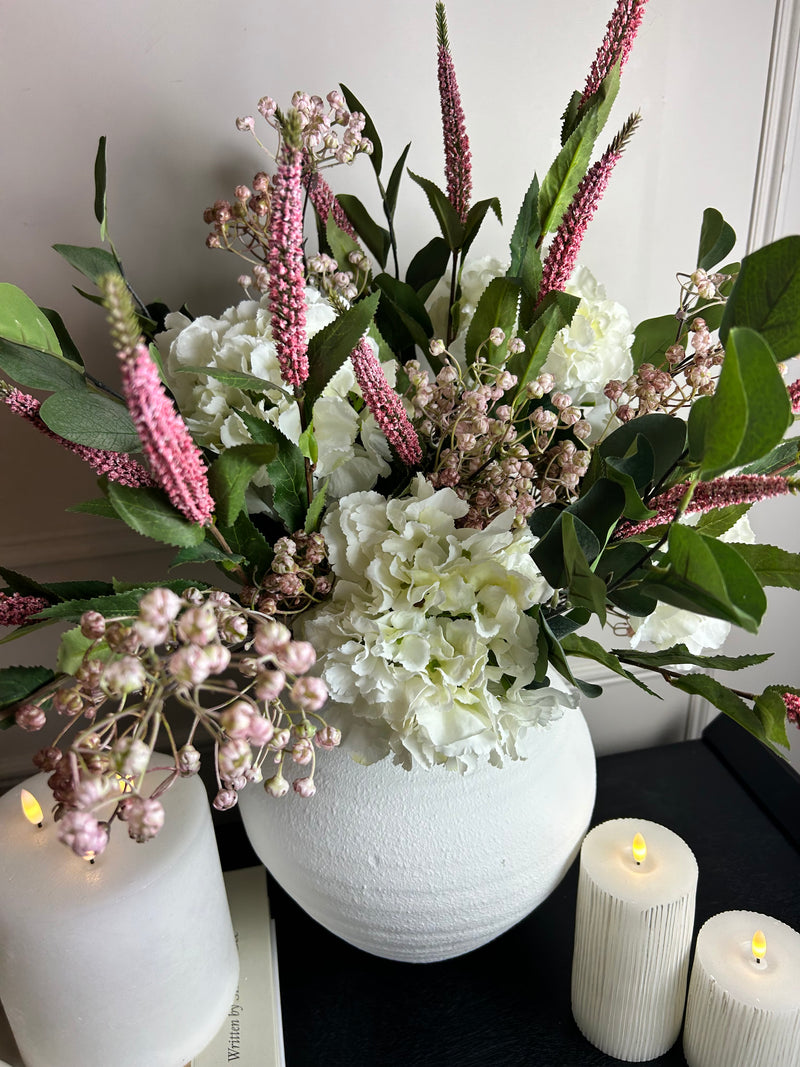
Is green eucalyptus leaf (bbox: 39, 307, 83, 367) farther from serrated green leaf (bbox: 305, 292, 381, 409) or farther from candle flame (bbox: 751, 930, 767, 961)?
candle flame (bbox: 751, 930, 767, 961)

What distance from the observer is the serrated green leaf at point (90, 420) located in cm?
37

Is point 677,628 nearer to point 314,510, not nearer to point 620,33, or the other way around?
point 314,510

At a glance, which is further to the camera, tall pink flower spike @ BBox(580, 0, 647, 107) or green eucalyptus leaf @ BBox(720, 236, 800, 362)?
tall pink flower spike @ BBox(580, 0, 647, 107)

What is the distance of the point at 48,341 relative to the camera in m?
0.42

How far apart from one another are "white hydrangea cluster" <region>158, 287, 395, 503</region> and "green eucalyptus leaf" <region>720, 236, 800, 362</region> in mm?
214

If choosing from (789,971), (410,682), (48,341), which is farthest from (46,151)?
(789,971)

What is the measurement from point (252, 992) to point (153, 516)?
447 millimetres

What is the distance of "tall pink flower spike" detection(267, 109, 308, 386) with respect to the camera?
0.94 ft

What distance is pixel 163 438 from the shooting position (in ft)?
0.92

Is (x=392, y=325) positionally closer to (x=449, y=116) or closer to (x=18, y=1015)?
(x=449, y=116)

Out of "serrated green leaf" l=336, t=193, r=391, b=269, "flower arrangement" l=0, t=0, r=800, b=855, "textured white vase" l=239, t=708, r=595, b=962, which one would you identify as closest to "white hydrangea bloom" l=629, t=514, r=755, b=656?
"flower arrangement" l=0, t=0, r=800, b=855

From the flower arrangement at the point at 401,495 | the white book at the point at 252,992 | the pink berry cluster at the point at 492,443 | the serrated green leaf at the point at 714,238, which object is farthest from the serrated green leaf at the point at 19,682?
the serrated green leaf at the point at 714,238

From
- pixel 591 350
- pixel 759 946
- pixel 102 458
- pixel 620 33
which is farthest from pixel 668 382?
pixel 759 946

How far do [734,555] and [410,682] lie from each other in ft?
0.56
